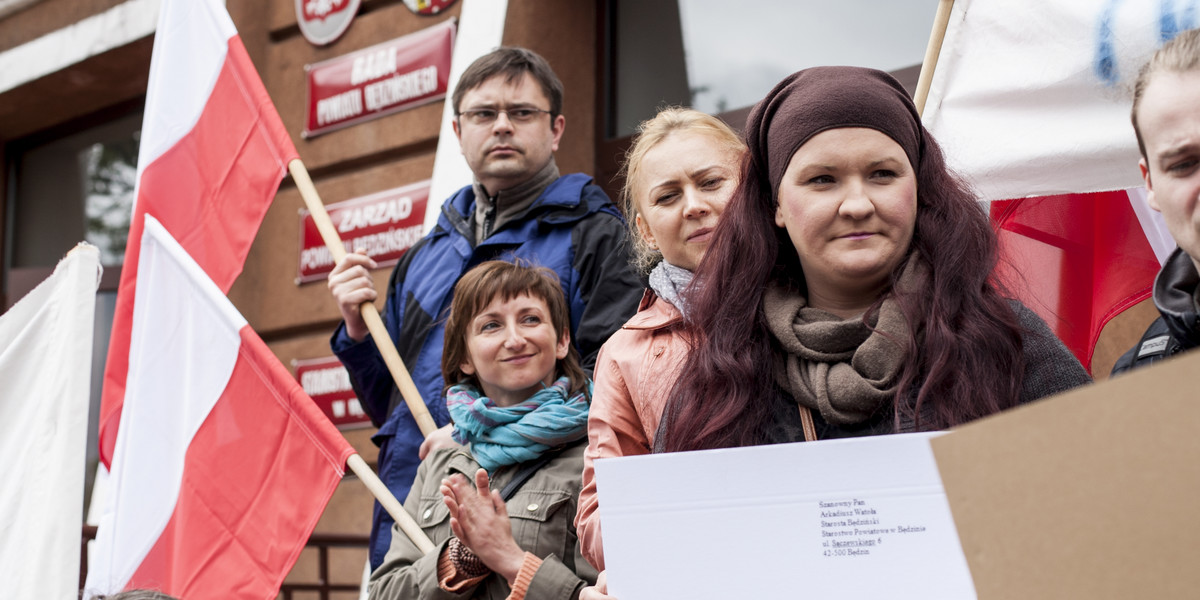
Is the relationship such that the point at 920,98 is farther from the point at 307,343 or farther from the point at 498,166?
the point at 307,343

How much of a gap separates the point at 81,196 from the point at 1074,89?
7.67 meters

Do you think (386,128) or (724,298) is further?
(386,128)

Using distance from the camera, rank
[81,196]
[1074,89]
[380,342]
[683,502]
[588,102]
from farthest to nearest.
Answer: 1. [81,196]
2. [588,102]
3. [380,342]
4. [1074,89]
5. [683,502]

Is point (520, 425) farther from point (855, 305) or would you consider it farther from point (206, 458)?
point (206, 458)

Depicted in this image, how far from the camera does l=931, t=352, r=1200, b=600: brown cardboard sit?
73 centimetres

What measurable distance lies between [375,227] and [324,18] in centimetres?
127

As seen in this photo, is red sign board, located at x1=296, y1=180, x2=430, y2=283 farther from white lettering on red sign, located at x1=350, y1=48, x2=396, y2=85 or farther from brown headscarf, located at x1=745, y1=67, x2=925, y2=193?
brown headscarf, located at x1=745, y1=67, x2=925, y2=193

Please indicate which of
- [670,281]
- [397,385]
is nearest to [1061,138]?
[670,281]

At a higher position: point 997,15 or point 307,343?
point 307,343

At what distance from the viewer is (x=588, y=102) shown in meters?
5.54

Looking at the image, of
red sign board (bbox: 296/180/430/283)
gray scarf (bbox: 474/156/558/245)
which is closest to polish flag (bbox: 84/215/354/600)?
gray scarf (bbox: 474/156/558/245)

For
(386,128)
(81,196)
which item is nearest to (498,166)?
(386,128)

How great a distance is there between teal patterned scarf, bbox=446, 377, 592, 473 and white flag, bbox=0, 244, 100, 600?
Result: 792mm

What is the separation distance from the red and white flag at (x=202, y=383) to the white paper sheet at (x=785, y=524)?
1.75 meters
